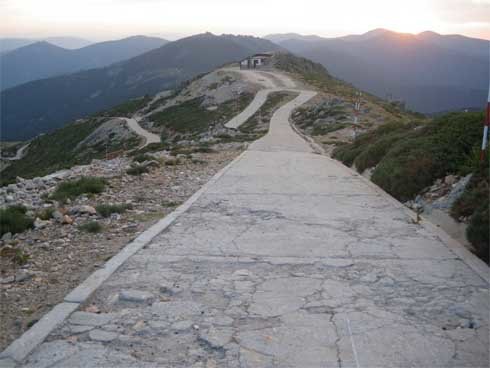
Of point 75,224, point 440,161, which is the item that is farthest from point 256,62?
point 75,224

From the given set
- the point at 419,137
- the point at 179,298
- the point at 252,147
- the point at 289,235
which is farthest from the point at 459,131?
the point at 252,147

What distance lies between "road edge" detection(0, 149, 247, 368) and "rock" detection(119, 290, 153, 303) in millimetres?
321

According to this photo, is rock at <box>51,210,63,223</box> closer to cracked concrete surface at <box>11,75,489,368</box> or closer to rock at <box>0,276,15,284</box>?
cracked concrete surface at <box>11,75,489,368</box>

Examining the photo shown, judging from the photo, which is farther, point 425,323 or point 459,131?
point 459,131

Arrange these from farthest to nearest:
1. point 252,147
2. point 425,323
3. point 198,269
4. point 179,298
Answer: point 252,147 < point 198,269 < point 179,298 < point 425,323

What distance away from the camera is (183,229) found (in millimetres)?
7066

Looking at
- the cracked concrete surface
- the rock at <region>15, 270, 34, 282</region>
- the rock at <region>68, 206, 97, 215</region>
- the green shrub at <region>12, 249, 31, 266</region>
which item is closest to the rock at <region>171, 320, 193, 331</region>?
the cracked concrete surface

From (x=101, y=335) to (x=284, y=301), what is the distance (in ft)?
5.39

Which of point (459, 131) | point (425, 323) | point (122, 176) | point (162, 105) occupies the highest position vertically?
point (459, 131)

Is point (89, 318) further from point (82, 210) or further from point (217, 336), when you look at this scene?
point (82, 210)

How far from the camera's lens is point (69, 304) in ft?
14.8

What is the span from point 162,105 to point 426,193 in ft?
198

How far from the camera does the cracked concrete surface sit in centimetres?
373

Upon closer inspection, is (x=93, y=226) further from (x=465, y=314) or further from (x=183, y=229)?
(x=465, y=314)
